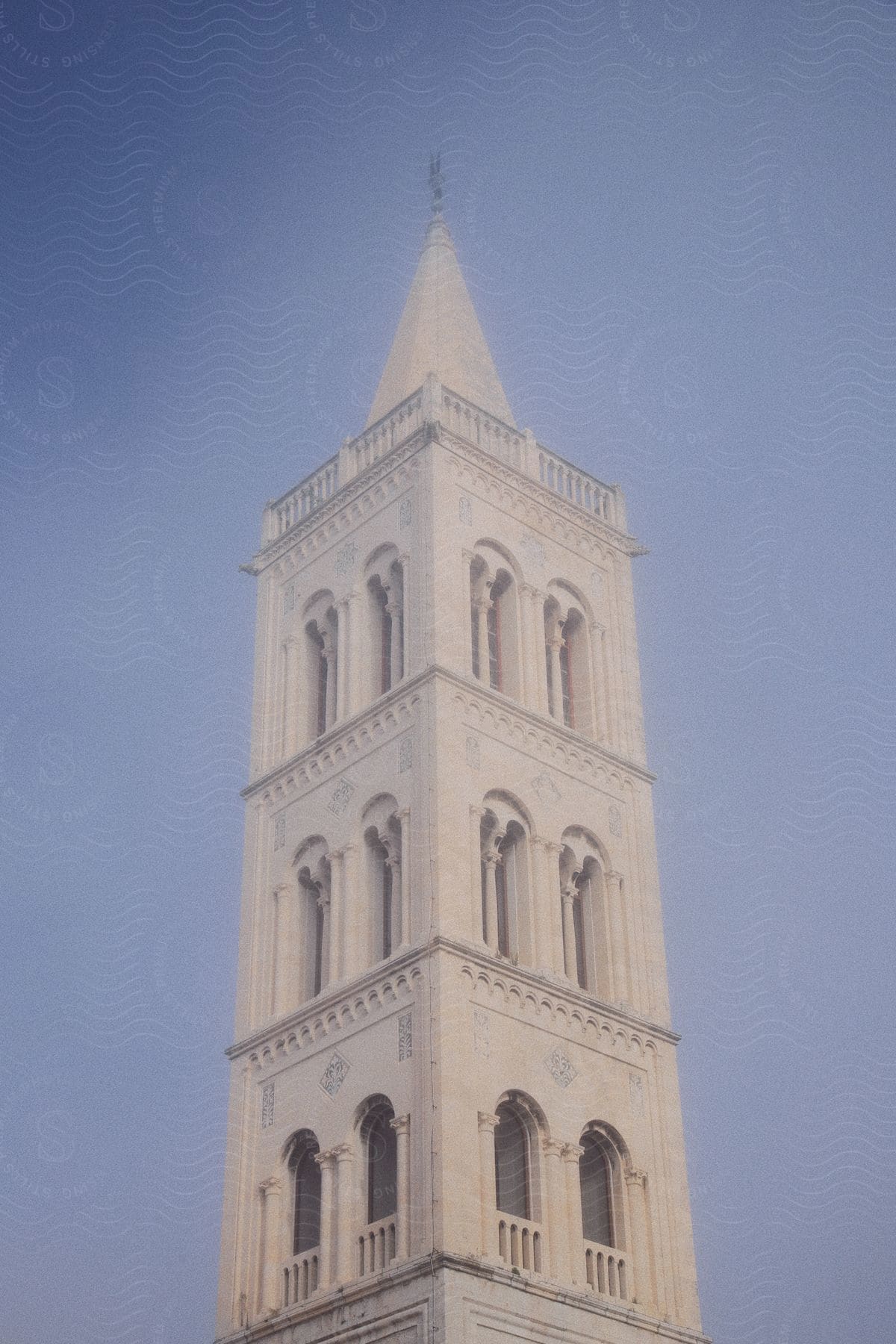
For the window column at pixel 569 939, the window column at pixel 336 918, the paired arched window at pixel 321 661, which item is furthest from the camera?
the paired arched window at pixel 321 661

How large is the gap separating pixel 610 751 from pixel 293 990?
25.7ft

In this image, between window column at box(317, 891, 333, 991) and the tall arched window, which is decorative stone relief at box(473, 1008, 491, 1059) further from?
the tall arched window

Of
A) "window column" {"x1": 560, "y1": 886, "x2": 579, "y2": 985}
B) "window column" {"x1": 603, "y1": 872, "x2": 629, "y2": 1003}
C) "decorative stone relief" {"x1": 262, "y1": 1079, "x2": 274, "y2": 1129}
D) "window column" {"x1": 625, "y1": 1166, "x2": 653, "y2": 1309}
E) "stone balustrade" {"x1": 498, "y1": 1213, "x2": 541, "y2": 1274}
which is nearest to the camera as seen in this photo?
"stone balustrade" {"x1": 498, "y1": 1213, "x2": 541, "y2": 1274}

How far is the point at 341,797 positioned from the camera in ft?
115

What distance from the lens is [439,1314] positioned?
26922 millimetres

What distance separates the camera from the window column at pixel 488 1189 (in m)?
28.3

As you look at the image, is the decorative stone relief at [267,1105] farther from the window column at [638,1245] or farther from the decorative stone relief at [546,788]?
the decorative stone relief at [546,788]

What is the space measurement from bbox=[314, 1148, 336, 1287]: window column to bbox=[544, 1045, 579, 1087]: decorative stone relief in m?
3.86

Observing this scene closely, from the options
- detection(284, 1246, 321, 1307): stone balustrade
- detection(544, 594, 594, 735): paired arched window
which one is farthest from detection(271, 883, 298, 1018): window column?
detection(544, 594, 594, 735): paired arched window

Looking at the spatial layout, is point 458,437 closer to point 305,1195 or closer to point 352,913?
point 352,913

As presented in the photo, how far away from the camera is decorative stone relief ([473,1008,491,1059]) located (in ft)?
98.6

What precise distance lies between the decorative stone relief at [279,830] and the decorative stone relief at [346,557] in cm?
530

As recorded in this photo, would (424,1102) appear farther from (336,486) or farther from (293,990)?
(336,486)

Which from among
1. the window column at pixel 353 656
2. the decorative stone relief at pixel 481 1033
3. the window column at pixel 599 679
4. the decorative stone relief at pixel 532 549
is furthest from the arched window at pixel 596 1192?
the decorative stone relief at pixel 532 549
